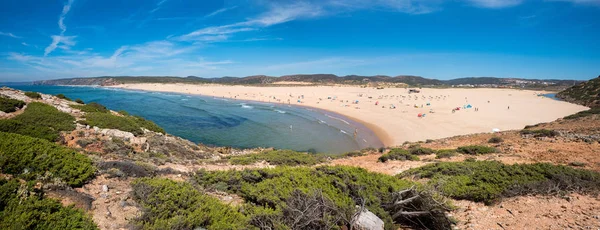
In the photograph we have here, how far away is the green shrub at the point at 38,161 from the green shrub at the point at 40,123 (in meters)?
6.49

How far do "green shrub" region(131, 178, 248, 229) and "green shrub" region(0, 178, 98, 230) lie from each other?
0.79m

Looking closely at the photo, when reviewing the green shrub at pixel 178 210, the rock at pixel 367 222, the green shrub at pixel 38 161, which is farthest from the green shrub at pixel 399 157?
the green shrub at pixel 38 161

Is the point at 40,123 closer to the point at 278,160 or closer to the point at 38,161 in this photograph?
the point at 38,161

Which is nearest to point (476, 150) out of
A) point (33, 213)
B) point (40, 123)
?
point (33, 213)

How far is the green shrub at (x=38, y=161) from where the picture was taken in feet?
15.0

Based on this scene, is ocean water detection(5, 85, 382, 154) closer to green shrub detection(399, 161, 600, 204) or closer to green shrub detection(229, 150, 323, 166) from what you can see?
green shrub detection(229, 150, 323, 166)

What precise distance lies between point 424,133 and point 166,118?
35078 millimetres

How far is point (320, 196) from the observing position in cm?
504

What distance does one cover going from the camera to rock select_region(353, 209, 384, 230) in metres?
4.56

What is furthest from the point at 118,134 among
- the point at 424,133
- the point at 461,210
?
the point at 424,133

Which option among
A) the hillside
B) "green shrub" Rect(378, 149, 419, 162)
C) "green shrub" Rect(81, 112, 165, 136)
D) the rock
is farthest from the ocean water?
the rock

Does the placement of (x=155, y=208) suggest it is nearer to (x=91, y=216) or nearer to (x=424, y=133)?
(x=91, y=216)

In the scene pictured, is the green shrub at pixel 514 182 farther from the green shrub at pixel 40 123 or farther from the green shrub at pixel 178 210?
the green shrub at pixel 40 123

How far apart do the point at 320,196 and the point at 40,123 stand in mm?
14189
